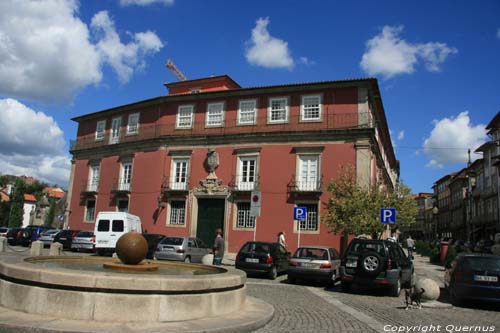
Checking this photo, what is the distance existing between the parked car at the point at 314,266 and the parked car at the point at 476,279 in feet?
13.0

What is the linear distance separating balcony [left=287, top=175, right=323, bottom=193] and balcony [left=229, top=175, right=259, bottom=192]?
7.06ft

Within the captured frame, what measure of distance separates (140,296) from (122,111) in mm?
27663

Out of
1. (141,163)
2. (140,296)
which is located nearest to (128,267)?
(140,296)

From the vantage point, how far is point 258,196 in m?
18.4

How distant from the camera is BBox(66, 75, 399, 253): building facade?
23.6m

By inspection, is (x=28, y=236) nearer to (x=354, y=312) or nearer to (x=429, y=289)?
(x=354, y=312)

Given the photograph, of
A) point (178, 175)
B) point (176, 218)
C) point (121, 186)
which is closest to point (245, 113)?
point (178, 175)

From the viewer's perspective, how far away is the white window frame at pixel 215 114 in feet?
89.7

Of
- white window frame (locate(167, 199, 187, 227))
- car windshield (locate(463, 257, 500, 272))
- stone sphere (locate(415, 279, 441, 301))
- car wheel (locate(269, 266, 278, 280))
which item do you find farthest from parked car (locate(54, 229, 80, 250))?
car windshield (locate(463, 257, 500, 272))

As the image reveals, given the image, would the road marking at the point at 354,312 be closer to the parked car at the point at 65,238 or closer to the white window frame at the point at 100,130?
the parked car at the point at 65,238

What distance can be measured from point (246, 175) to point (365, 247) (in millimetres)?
14152

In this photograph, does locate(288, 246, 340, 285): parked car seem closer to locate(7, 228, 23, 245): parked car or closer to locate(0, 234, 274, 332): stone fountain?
locate(0, 234, 274, 332): stone fountain

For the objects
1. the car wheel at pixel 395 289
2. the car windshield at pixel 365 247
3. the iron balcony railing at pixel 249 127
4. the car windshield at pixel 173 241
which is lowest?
the car wheel at pixel 395 289

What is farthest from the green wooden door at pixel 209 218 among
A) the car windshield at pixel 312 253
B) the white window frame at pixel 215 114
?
the car windshield at pixel 312 253
